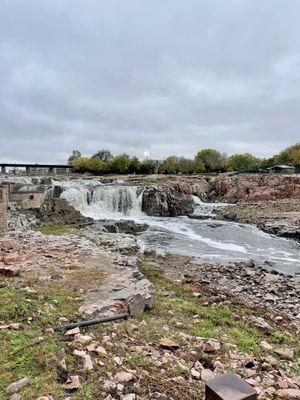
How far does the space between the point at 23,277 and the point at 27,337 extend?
3415mm

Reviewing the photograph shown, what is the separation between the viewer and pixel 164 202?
1273 inches

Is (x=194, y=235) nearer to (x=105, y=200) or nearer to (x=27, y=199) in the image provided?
(x=105, y=200)

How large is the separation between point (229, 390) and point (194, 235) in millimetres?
19289

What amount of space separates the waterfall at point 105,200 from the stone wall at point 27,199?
7025 millimetres

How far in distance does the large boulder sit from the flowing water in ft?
2.72

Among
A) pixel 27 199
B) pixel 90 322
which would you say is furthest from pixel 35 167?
pixel 90 322

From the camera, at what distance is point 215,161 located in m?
72.1

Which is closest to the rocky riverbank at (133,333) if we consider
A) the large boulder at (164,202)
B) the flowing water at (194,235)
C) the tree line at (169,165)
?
the flowing water at (194,235)

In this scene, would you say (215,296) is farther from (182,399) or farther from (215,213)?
(215,213)

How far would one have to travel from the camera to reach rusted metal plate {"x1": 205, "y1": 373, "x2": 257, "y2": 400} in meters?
2.59

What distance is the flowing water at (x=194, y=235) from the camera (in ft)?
52.9

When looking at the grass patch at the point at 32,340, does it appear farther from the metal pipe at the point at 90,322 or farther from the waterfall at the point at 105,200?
the waterfall at the point at 105,200

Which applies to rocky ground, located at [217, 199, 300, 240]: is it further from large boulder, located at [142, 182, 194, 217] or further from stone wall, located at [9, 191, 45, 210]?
stone wall, located at [9, 191, 45, 210]

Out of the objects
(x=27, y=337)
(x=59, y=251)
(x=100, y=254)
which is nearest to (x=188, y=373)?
(x=27, y=337)
